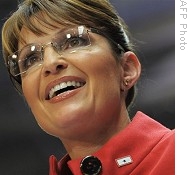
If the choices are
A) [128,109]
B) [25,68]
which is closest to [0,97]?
[25,68]

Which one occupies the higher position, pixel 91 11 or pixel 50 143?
pixel 91 11

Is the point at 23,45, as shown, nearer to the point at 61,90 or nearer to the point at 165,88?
the point at 61,90

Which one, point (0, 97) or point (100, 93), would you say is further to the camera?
point (0, 97)

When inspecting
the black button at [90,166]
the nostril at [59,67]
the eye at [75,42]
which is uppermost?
the eye at [75,42]

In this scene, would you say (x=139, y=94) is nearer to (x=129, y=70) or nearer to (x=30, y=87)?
(x=129, y=70)

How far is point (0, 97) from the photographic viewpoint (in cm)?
67

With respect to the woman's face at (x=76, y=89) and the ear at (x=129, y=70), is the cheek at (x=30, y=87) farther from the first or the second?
the ear at (x=129, y=70)

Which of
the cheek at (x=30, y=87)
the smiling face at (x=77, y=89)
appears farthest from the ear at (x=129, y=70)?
the cheek at (x=30, y=87)

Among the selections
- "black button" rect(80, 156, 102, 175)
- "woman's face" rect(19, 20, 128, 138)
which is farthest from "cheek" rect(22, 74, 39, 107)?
"black button" rect(80, 156, 102, 175)

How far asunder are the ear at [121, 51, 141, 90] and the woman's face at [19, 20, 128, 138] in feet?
0.04

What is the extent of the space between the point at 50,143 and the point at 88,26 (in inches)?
6.7

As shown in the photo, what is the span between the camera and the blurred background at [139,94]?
0.61m

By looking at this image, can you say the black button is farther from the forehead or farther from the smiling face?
A: the forehead

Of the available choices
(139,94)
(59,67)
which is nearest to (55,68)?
(59,67)
